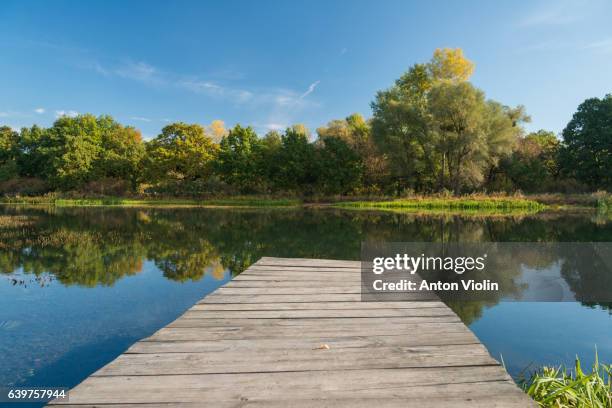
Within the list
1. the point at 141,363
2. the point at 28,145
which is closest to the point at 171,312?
the point at 141,363

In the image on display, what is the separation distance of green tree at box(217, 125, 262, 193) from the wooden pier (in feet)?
99.0

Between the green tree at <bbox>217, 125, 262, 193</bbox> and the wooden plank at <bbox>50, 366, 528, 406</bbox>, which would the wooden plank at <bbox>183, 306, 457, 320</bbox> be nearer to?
the wooden plank at <bbox>50, 366, 528, 406</bbox>

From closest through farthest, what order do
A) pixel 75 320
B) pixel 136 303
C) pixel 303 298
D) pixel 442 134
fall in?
pixel 303 298 → pixel 75 320 → pixel 136 303 → pixel 442 134

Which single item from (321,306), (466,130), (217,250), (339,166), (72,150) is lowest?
(217,250)

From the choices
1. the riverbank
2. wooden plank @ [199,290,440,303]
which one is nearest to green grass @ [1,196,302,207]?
the riverbank

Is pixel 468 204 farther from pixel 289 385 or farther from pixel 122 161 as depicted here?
pixel 122 161

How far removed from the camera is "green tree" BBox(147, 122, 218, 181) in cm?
3559

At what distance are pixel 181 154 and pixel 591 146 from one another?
35644 mm

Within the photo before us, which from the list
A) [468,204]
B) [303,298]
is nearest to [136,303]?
[303,298]

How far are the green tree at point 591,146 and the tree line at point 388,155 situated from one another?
0.08 meters

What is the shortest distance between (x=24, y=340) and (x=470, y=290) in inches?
200

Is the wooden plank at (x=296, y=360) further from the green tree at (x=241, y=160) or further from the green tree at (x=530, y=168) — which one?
the green tree at (x=530, y=168)

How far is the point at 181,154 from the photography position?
117 ft

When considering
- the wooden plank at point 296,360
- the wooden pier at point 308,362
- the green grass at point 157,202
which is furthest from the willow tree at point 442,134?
the wooden plank at point 296,360
